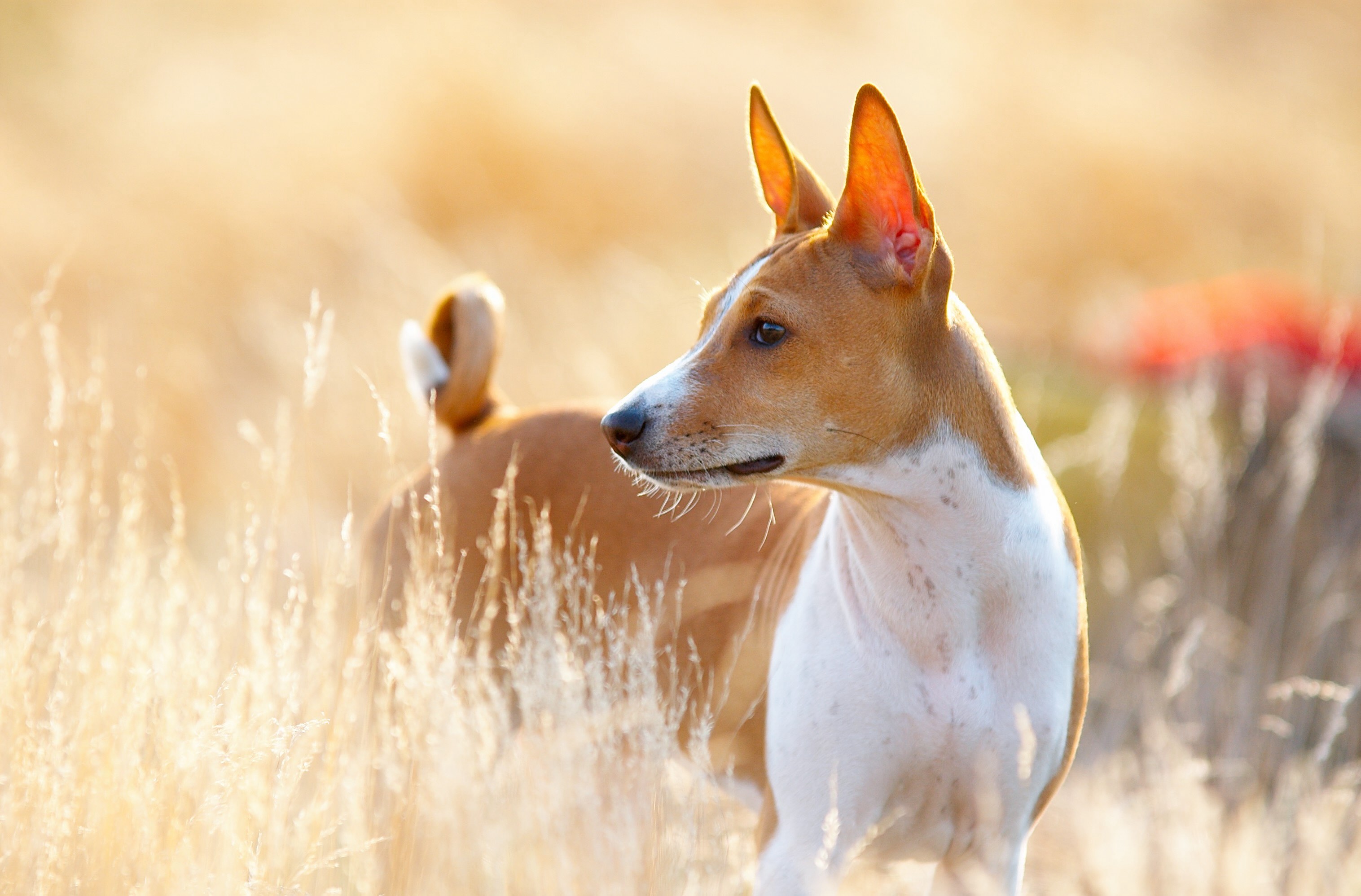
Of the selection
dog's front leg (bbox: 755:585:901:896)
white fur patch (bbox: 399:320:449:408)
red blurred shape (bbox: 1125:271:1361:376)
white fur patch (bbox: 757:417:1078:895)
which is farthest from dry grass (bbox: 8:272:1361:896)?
red blurred shape (bbox: 1125:271:1361:376)

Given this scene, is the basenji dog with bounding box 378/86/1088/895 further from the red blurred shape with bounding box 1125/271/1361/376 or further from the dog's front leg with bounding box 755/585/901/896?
the red blurred shape with bounding box 1125/271/1361/376

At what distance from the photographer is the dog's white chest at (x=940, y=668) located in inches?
98.4

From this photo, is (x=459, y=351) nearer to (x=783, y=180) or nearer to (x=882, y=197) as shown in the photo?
(x=783, y=180)

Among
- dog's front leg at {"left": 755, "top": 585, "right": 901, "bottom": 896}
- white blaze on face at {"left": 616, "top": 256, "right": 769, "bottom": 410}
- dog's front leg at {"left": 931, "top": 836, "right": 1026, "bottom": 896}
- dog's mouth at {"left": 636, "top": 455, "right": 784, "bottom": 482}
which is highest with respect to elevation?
white blaze on face at {"left": 616, "top": 256, "right": 769, "bottom": 410}

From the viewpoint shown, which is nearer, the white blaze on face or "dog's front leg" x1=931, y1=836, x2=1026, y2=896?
the white blaze on face

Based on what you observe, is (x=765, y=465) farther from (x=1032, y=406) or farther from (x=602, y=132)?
(x=602, y=132)

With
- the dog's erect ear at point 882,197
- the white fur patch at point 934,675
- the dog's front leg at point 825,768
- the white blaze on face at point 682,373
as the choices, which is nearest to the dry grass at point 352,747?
the dog's front leg at point 825,768

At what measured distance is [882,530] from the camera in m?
2.55

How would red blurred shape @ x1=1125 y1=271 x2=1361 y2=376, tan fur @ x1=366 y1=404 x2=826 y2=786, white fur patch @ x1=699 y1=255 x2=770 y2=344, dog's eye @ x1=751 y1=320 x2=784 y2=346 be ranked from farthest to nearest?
red blurred shape @ x1=1125 y1=271 x2=1361 y2=376
tan fur @ x1=366 y1=404 x2=826 y2=786
white fur patch @ x1=699 y1=255 x2=770 y2=344
dog's eye @ x1=751 y1=320 x2=784 y2=346

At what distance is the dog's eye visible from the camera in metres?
2.44

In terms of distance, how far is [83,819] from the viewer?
8.02 ft

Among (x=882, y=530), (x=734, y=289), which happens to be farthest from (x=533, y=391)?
(x=882, y=530)

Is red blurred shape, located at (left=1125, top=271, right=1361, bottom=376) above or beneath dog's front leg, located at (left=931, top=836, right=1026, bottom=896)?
above

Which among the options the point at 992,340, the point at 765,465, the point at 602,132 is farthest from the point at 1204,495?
the point at 602,132
